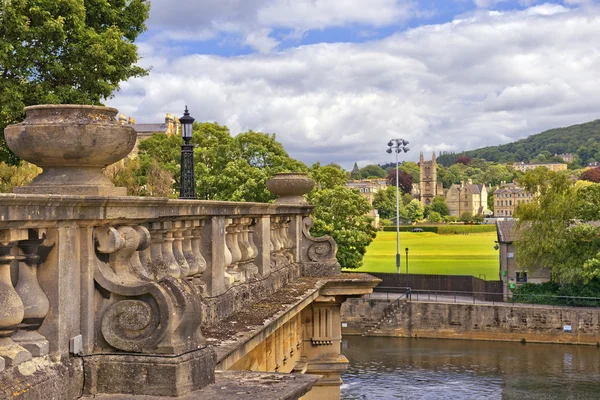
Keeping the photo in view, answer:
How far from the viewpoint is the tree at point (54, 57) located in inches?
778

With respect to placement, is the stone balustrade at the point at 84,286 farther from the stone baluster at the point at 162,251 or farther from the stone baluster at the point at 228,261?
the stone baluster at the point at 228,261

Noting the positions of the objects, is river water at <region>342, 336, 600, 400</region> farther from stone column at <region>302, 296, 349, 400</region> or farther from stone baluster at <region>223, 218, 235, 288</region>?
stone baluster at <region>223, 218, 235, 288</region>

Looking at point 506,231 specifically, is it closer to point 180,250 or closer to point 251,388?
point 180,250

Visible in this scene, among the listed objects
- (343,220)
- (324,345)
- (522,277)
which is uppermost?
(343,220)

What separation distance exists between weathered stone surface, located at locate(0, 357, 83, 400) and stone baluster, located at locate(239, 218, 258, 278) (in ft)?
13.2

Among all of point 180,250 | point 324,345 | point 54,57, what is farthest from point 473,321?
point 180,250

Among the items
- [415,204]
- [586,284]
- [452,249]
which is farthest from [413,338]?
[415,204]

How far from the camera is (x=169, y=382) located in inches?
167

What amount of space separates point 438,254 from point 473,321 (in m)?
33.4

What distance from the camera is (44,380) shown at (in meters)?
3.94

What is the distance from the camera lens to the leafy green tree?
5009 centimetres

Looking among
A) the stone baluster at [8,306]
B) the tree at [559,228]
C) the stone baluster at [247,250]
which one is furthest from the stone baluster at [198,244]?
the tree at [559,228]

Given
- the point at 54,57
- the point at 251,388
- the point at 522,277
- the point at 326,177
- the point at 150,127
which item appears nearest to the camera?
the point at 251,388

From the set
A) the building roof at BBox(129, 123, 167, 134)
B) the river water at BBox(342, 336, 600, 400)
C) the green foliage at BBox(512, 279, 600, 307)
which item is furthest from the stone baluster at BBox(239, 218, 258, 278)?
Answer: the building roof at BBox(129, 123, 167, 134)
